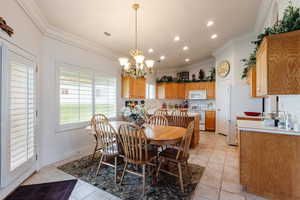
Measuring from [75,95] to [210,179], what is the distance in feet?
11.3

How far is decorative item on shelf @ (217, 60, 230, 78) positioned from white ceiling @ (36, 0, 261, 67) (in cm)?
111

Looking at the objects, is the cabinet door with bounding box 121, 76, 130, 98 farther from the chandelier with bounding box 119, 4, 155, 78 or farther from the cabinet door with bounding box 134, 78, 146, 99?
the chandelier with bounding box 119, 4, 155, 78

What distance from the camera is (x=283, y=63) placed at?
1.76m

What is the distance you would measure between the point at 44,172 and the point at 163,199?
232 cm

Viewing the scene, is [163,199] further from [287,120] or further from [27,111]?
[27,111]

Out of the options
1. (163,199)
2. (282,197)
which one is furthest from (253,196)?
(163,199)

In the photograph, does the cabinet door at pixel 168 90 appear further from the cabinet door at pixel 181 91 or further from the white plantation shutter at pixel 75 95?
the white plantation shutter at pixel 75 95

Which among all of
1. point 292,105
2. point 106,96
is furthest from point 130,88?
point 292,105

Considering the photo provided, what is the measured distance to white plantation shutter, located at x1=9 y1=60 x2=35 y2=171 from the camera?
2.03 meters

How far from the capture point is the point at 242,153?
6.81ft

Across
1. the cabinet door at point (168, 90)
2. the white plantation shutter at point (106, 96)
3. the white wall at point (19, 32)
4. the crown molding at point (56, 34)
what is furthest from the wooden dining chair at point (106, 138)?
the cabinet door at point (168, 90)

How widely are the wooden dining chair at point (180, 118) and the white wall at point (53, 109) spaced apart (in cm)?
260

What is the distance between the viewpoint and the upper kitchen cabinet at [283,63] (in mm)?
1701

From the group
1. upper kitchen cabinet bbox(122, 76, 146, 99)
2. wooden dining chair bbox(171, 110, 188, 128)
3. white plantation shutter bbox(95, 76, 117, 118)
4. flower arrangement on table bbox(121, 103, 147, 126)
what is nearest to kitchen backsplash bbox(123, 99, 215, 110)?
upper kitchen cabinet bbox(122, 76, 146, 99)
